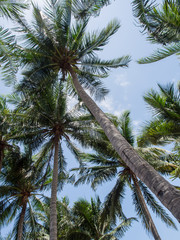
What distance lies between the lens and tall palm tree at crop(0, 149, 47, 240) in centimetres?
1310

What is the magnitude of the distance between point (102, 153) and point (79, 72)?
5134 mm

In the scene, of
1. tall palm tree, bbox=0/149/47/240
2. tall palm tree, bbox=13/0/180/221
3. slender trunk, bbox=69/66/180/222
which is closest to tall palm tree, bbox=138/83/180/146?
tall palm tree, bbox=13/0/180/221

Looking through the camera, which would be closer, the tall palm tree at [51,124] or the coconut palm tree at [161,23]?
the coconut palm tree at [161,23]

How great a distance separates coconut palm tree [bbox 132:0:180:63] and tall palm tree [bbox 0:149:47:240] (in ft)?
30.7

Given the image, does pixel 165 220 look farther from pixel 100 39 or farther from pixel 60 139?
pixel 100 39

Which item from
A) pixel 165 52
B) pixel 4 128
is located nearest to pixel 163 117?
pixel 165 52

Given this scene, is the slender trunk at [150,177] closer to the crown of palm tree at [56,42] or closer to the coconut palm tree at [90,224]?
the crown of palm tree at [56,42]

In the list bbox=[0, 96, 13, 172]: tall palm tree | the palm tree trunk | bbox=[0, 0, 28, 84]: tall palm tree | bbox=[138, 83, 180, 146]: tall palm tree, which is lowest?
the palm tree trunk

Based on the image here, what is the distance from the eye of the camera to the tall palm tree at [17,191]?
13.1 meters

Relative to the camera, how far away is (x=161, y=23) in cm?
661

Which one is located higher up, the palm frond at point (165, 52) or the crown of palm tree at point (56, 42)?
the crown of palm tree at point (56, 42)

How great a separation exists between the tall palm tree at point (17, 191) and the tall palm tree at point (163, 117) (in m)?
7.12

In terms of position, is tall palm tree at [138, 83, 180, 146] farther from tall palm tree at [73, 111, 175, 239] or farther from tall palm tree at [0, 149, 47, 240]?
tall palm tree at [0, 149, 47, 240]

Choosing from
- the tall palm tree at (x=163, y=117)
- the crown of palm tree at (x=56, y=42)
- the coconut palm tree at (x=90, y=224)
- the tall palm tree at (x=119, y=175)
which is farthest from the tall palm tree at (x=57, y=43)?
the coconut palm tree at (x=90, y=224)
